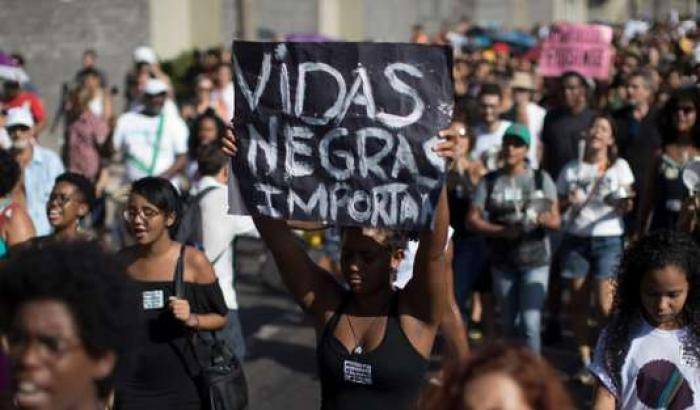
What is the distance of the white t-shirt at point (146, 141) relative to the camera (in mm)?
11367

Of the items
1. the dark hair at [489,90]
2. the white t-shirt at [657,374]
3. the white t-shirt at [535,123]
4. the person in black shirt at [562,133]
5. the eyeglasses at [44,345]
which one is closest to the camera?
the eyeglasses at [44,345]

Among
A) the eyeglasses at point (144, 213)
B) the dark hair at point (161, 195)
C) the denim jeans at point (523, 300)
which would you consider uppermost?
the dark hair at point (161, 195)

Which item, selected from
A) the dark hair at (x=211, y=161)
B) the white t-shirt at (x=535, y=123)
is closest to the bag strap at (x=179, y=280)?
the dark hair at (x=211, y=161)

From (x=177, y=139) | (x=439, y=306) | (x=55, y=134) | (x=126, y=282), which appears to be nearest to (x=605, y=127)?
(x=177, y=139)

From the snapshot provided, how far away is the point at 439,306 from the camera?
183 inches

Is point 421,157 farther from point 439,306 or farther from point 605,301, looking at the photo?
point 605,301

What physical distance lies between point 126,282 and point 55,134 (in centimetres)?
1906

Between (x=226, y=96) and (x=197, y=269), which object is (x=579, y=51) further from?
(x=197, y=269)

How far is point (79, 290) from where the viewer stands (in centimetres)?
298

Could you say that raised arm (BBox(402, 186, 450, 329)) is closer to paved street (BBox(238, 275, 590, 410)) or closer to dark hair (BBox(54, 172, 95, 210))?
dark hair (BBox(54, 172, 95, 210))

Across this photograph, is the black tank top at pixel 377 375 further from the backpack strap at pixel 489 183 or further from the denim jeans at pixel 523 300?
the backpack strap at pixel 489 183

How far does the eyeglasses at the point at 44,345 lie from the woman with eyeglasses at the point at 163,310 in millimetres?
2469

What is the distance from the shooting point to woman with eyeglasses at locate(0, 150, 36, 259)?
675 cm

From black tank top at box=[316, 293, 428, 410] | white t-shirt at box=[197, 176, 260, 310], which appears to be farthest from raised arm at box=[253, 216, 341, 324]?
white t-shirt at box=[197, 176, 260, 310]
